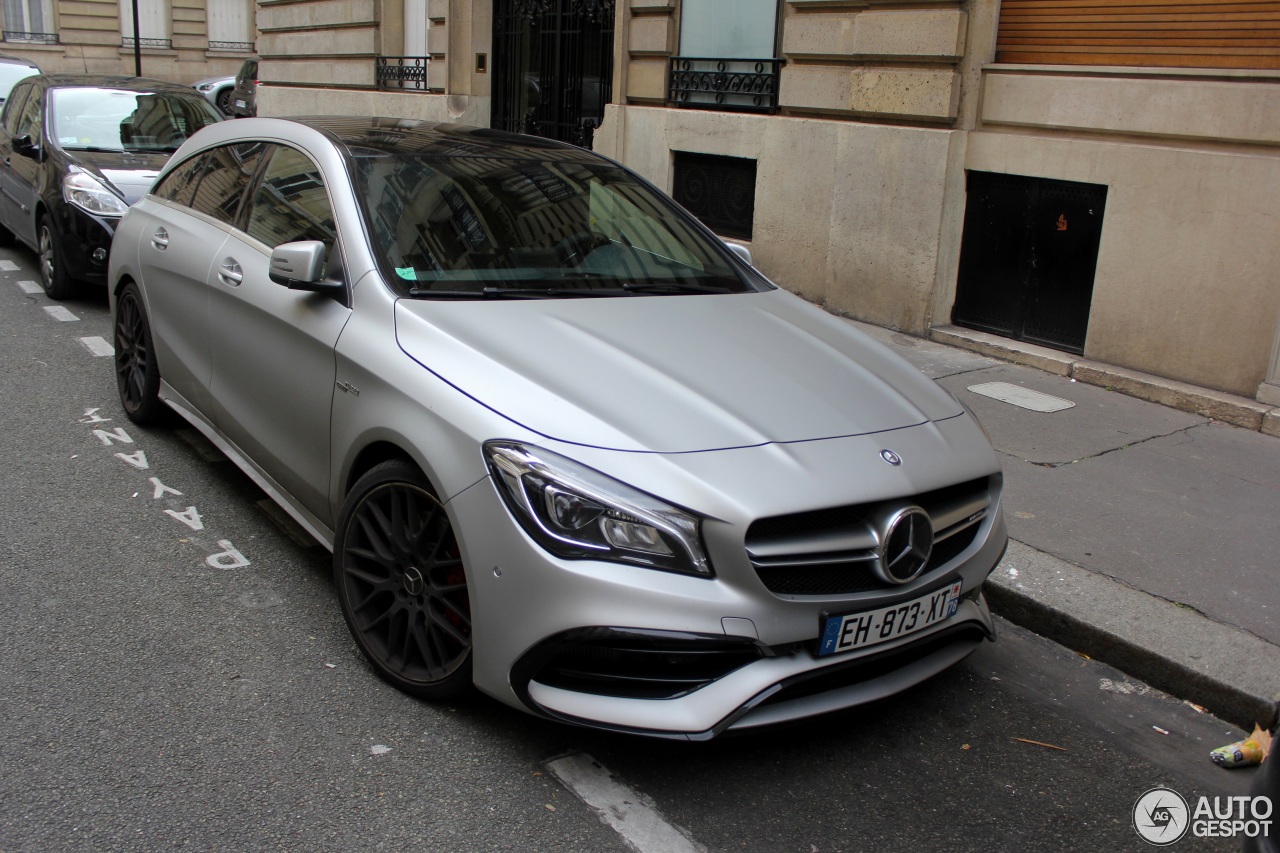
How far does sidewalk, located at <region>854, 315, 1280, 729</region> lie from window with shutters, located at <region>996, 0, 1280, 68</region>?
1.89 metres

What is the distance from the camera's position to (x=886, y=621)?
3.13 m

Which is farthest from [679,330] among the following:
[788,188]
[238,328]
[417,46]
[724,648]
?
[417,46]

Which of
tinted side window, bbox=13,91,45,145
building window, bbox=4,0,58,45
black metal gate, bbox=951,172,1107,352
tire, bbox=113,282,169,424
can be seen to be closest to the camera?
tire, bbox=113,282,169,424

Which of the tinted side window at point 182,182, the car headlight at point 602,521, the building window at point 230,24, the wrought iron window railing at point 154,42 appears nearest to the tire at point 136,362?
the tinted side window at point 182,182

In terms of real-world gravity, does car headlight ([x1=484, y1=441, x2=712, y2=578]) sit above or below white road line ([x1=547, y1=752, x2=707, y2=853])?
above

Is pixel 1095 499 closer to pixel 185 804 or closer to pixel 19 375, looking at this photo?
pixel 185 804

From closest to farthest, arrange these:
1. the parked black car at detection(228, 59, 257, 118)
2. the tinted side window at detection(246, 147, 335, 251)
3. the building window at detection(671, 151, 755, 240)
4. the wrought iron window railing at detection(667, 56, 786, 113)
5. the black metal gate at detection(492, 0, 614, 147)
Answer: the tinted side window at detection(246, 147, 335, 251) < the wrought iron window railing at detection(667, 56, 786, 113) < the building window at detection(671, 151, 755, 240) < the black metal gate at detection(492, 0, 614, 147) < the parked black car at detection(228, 59, 257, 118)

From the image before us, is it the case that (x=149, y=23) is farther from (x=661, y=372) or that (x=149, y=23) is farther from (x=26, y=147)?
(x=661, y=372)

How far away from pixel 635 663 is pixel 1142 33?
6050 mm

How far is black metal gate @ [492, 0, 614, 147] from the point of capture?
12306mm

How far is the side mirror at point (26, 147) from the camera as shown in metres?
9.28

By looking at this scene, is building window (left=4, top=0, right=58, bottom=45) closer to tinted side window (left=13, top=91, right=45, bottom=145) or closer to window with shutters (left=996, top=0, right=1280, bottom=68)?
tinted side window (left=13, top=91, right=45, bottom=145)

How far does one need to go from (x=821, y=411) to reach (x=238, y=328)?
235 cm

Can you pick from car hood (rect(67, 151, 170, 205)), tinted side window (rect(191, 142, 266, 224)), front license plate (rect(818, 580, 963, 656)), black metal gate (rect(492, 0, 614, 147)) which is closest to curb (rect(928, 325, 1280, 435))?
front license plate (rect(818, 580, 963, 656))
